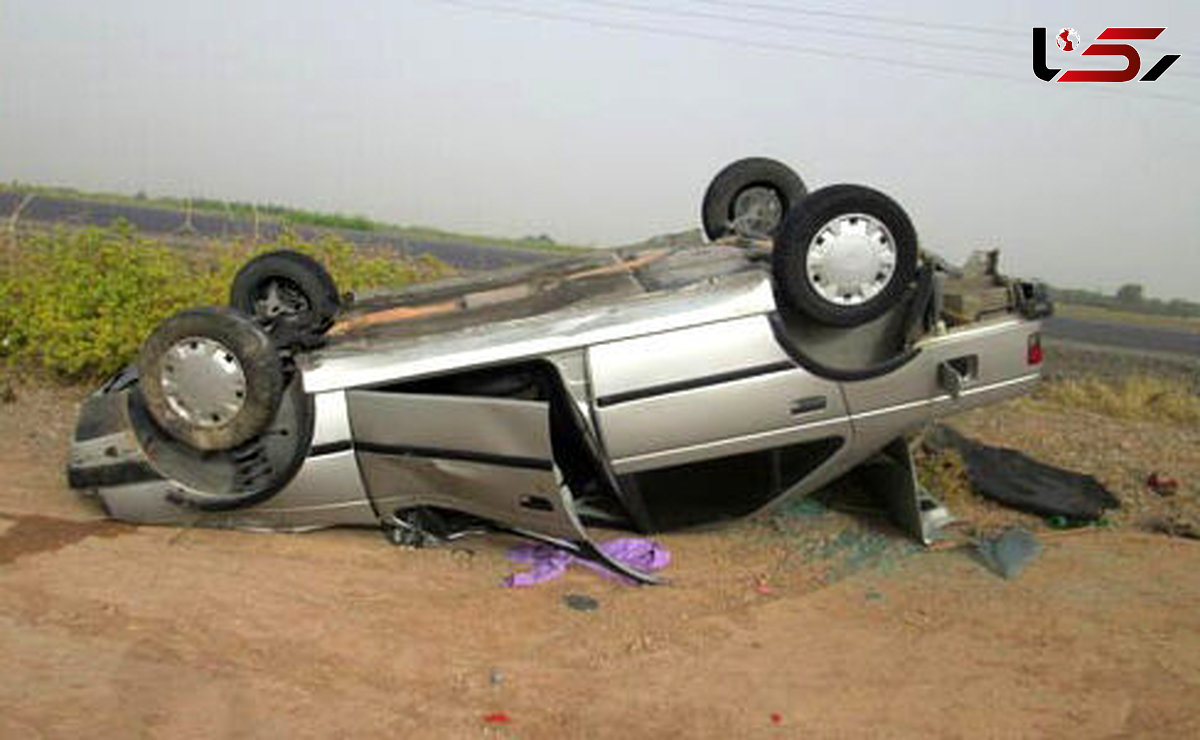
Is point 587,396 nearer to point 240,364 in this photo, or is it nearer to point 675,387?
point 675,387

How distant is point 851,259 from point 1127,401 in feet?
22.8

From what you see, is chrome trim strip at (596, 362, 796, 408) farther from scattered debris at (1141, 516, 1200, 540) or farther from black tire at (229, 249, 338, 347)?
scattered debris at (1141, 516, 1200, 540)

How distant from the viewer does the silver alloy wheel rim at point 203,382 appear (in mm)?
4445

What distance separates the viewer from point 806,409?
14.4 ft

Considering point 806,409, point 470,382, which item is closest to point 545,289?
point 470,382

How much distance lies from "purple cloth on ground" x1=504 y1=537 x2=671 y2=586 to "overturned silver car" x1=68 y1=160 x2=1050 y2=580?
98 millimetres

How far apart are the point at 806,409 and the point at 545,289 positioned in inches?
60.1

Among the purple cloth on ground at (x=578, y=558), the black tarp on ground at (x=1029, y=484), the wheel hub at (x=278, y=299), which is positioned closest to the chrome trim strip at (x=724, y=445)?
the purple cloth on ground at (x=578, y=558)

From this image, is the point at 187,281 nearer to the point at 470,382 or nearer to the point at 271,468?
the point at 271,468

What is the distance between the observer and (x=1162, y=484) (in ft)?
20.3

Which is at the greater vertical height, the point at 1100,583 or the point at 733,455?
the point at 733,455

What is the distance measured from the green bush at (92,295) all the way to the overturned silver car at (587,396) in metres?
3.23

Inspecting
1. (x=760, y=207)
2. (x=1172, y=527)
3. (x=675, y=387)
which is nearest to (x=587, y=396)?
(x=675, y=387)

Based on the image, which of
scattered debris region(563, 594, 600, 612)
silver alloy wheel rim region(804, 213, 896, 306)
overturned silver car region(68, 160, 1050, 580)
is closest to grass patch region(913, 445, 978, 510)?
overturned silver car region(68, 160, 1050, 580)
